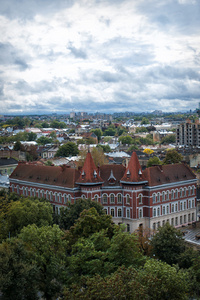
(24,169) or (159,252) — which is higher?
(24,169)

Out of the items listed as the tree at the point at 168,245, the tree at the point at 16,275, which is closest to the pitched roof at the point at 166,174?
the tree at the point at 168,245

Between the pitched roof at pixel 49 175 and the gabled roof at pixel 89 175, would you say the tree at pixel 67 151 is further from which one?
the gabled roof at pixel 89 175

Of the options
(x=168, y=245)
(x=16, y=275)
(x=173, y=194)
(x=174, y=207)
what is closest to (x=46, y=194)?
(x=173, y=194)

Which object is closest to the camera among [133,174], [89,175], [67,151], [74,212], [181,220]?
[74,212]

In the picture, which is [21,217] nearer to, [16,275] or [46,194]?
[46,194]

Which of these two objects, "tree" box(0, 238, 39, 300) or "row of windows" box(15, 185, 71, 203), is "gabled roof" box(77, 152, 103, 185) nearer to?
"row of windows" box(15, 185, 71, 203)

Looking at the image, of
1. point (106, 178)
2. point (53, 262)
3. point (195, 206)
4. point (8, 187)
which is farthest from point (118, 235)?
point (8, 187)

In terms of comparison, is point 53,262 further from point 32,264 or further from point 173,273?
point 173,273

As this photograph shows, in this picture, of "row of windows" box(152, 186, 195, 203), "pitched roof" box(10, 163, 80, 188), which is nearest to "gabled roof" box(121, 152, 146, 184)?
"row of windows" box(152, 186, 195, 203)
